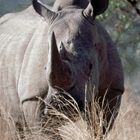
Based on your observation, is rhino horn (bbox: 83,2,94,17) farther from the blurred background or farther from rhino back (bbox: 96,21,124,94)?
the blurred background

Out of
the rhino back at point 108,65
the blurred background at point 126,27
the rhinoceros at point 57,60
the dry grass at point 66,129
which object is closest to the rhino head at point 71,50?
the rhinoceros at point 57,60

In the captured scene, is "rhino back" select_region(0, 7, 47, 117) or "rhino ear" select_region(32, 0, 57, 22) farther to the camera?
"rhino back" select_region(0, 7, 47, 117)

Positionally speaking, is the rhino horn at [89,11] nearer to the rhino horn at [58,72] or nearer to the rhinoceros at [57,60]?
the rhinoceros at [57,60]

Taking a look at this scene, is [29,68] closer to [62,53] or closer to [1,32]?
[62,53]

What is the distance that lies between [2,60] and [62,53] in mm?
1562

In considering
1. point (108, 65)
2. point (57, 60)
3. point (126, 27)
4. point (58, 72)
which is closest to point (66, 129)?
point (58, 72)

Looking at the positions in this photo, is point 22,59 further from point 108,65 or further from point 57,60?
point 57,60

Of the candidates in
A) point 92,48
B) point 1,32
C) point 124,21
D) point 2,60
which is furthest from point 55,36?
point 124,21

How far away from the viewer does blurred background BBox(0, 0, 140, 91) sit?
13203 millimetres

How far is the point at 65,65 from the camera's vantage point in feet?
21.0

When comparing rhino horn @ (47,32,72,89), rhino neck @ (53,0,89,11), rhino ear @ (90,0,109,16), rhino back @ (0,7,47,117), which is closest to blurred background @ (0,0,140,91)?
rhino back @ (0,7,47,117)

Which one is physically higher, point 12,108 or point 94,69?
point 94,69

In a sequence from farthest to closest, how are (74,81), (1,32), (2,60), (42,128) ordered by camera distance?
(1,32)
(2,60)
(42,128)
(74,81)

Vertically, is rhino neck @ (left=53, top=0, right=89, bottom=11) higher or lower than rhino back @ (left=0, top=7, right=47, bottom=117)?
higher
